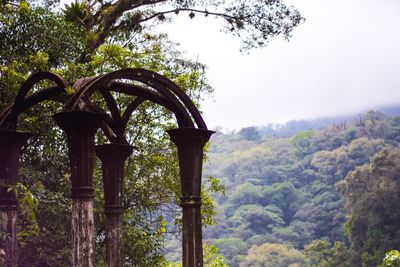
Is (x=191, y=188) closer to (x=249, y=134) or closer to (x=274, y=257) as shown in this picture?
(x=274, y=257)

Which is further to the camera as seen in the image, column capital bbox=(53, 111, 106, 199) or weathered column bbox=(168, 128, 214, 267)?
weathered column bbox=(168, 128, 214, 267)

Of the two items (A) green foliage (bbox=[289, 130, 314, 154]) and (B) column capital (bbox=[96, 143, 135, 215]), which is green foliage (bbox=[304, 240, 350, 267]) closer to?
(B) column capital (bbox=[96, 143, 135, 215])

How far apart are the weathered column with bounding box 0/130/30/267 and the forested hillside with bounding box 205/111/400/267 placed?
1659 inches

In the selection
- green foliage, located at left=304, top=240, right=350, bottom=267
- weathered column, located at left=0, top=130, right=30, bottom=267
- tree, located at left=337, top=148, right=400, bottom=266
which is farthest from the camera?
green foliage, located at left=304, top=240, right=350, bottom=267

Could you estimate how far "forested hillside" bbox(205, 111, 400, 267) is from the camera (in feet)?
157

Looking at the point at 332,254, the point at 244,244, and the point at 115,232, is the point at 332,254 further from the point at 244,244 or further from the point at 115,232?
the point at 115,232

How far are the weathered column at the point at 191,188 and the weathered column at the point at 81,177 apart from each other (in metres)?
0.88

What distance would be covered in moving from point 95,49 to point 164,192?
10.3ft

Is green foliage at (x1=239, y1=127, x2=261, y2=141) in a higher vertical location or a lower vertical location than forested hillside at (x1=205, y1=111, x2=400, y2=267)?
higher

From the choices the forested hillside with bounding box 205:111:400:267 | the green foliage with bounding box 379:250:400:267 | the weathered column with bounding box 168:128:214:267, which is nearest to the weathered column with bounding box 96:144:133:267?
the weathered column with bounding box 168:128:214:267

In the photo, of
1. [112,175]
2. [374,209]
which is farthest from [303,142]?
[112,175]

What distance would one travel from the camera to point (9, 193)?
6012 millimetres

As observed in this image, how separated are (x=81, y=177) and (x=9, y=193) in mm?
1305

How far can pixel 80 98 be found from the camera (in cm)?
507
